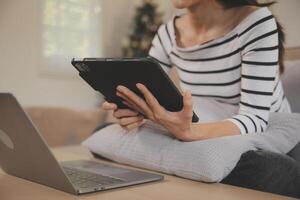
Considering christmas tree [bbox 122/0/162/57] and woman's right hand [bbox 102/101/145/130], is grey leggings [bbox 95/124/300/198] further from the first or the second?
christmas tree [bbox 122/0/162/57]

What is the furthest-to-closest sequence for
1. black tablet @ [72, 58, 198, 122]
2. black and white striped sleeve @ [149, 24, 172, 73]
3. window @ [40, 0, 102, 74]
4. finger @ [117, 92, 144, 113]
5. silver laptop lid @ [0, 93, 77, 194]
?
window @ [40, 0, 102, 74]
black and white striped sleeve @ [149, 24, 172, 73]
finger @ [117, 92, 144, 113]
black tablet @ [72, 58, 198, 122]
silver laptop lid @ [0, 93, 77, 194]

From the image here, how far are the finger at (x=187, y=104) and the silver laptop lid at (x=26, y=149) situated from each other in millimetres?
254

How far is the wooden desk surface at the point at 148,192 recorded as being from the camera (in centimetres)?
58

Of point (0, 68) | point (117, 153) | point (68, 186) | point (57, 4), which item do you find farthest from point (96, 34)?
point (68, 186)

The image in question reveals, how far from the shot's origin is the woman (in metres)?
0.79

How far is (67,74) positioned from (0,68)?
58cm

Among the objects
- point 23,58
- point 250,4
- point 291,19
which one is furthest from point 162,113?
point 23,58

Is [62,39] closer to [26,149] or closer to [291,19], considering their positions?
[291,19]

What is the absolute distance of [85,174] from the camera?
71cm

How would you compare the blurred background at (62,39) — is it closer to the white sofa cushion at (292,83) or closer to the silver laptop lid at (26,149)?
the white sofa cushion at (292,83)

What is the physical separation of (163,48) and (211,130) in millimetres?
459

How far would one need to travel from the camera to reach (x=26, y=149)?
0.61m

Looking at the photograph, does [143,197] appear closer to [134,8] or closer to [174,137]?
[174,137]

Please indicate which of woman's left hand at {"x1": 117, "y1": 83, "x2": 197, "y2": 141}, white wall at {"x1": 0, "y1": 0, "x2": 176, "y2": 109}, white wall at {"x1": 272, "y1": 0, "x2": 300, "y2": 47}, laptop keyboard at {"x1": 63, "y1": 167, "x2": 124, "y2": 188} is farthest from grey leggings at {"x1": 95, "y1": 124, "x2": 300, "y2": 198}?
white wall at {"x1": 0, "y1": 0, "x2": 176, "y2": 109}
